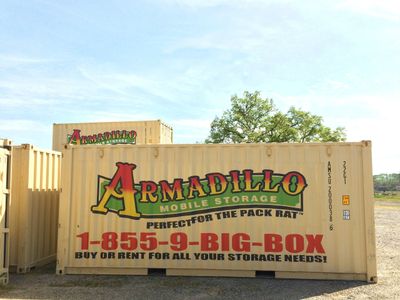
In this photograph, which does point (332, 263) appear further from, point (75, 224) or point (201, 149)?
point (75, 224)

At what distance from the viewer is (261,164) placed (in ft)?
30.9

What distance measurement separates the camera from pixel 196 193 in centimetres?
958

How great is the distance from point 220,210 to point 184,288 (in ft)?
6.54

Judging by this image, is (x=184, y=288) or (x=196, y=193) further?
(x=196, y=193)

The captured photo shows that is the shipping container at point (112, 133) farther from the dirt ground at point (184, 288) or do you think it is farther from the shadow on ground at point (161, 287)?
the shadow on ground at point (161, 287)

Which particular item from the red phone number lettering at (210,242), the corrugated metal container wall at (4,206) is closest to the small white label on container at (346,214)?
the red phone number lettering at (210,242)

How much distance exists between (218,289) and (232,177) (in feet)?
8.42

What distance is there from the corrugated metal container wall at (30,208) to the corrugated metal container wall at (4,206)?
1.08m

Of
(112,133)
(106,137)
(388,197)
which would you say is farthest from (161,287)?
(388,197)

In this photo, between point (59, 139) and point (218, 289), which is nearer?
point (218, 289)

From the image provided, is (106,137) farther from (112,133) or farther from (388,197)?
(388,197)

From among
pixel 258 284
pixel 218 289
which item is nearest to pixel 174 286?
pixel 218 289

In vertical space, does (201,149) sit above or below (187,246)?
above

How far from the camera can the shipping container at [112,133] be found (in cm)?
1745
